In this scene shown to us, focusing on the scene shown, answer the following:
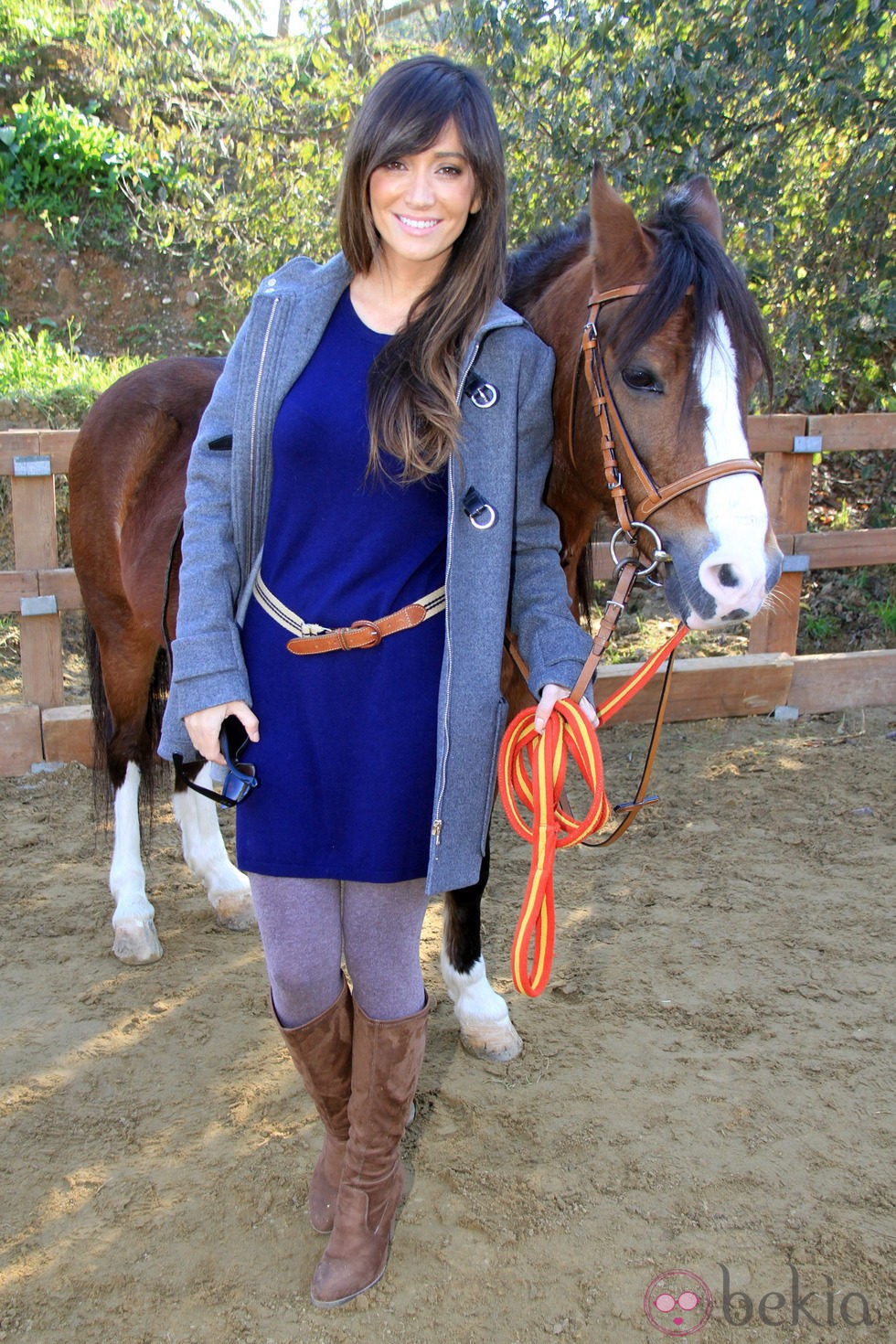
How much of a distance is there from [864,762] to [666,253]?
3.00m

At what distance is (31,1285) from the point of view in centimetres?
178

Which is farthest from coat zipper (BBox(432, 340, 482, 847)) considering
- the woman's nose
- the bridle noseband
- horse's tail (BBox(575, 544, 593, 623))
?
horse's tail (BBox(575, 544, 593, 623))

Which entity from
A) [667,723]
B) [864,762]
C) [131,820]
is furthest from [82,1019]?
[864,762]

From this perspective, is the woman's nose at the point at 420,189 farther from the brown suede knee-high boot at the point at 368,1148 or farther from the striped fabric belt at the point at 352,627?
the brown suede knee-high boot at the point at 368,1148

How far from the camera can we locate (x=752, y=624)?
16.2 ft

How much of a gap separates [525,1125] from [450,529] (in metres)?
1.40

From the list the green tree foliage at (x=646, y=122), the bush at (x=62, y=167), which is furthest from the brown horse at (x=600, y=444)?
the bush at (x=62, y=167)

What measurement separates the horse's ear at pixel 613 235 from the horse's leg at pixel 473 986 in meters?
1.36

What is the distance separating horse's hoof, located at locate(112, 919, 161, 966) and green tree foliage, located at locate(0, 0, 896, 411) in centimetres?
326

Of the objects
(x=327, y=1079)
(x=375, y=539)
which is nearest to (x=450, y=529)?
(x=375, y=539)

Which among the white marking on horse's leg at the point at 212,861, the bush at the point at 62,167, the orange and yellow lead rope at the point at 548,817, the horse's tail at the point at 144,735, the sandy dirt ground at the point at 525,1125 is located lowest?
the sandy dirt ground at the point at 525,1125

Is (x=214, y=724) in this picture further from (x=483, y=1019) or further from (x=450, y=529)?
(x=483, y=1019)

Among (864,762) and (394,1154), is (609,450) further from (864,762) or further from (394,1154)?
(864,762)

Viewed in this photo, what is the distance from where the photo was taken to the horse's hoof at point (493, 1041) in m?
2.44
